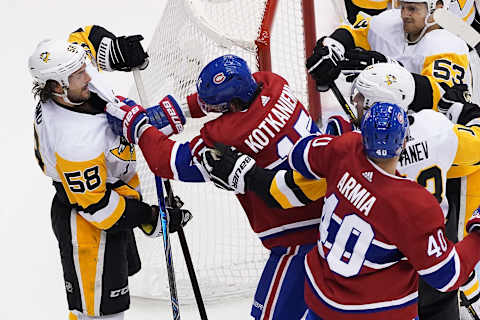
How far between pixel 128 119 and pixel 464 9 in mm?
2089

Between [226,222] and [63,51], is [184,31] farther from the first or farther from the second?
[63,51]

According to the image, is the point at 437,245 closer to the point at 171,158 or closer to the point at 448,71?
the point at 171,158

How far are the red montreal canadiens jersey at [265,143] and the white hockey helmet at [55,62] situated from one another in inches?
13.0

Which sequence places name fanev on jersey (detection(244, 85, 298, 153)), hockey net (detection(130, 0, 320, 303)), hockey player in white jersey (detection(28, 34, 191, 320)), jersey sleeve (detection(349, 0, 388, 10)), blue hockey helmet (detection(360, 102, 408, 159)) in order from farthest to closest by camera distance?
1. jersey sleeve (detection(349, 0, 388, 10))
2. hockey net (detection(130, 0, 320, 303))
3. hockey player in white jersey (detection(28, 34, 191, 320))
4. name fanev on jersey (detection(244, 85, 298, 153))
5. blue hockey helmet (detection(360, 102, 408, 159))

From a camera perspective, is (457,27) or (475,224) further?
(457,27)

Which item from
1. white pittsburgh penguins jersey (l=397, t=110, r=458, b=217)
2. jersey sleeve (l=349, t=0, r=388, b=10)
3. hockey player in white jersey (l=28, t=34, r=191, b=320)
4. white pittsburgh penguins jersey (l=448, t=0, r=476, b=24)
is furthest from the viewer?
jersey sleeve (l=349, t=0, r=388, b=10)

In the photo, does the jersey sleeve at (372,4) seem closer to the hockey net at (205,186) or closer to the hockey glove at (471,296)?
the hockey net at (205,186)

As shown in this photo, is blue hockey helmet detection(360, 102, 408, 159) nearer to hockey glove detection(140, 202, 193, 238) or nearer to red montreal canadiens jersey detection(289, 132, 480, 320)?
red montreal canadiens jersey detection(289, 132, 480, 320)

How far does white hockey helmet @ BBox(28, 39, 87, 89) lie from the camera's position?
8.58 feet

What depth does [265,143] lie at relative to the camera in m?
2.54

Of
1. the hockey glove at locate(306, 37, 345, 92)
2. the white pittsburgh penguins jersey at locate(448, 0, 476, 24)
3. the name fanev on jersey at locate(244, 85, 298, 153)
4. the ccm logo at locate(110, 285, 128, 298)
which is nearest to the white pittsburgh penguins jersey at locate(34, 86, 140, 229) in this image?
the ccm logo at locate(110, 285, 128, 298)

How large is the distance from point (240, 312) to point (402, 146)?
5.28 ft

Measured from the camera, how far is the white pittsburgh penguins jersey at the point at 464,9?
395cm

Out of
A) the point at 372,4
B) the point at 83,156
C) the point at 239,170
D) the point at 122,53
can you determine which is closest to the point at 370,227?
the point at 239,170
